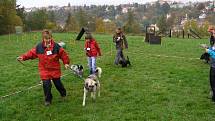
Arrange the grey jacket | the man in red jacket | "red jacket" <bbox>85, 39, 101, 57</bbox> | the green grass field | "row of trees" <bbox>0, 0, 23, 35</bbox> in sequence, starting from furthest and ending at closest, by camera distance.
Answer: "row of trees" <bbox>0, 0, 23, 35</bbox> < the grey jacket < "red jacket" <bbox>85, 39, 101, 57</bbox> < the man in red jacket < the green grass field

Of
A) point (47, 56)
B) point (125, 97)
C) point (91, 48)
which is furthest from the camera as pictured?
point (91, 48)

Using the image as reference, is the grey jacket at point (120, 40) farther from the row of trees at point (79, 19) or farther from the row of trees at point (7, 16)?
the row of trees at point (7, 16)

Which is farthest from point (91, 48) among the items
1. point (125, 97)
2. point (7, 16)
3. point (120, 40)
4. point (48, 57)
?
point (7, 16)

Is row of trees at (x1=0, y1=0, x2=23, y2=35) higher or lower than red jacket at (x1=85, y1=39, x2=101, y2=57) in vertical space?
higher

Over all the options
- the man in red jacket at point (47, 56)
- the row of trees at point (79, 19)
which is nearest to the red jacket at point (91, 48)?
the man in red jacket at point (47, 56)

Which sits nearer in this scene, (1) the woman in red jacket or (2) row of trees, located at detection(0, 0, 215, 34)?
(1) the woman in red jacket

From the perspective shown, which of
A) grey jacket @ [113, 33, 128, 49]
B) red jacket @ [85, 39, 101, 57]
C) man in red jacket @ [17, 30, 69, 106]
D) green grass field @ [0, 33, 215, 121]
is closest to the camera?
green grass field @ [0, 33, 215, 121]

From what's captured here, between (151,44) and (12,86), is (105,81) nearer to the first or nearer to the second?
(12,86)

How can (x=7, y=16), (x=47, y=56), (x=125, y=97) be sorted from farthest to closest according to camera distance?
1. (x=7, y=16)
2. (x=125, y=97)
3. (x=47, y=56)

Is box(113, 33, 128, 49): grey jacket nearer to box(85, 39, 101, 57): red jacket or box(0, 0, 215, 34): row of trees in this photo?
box(85, 39, 101, 57): red jacket

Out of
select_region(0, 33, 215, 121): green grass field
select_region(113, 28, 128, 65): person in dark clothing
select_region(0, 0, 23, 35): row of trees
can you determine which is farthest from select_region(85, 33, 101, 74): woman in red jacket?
select_region(0, 0, 23, 35): row of trees

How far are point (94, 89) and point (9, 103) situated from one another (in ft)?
7.90

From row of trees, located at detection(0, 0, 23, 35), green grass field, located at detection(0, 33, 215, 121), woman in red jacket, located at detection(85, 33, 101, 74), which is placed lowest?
green grass field, located at detection(0, 33, 215, 121)

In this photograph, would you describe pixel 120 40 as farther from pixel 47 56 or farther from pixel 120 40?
pixel 47 56
